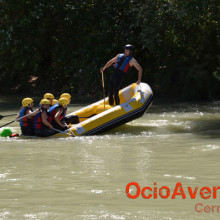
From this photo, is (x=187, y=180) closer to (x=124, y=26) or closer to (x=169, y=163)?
(x=169, y=163)

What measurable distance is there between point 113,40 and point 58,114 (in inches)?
369

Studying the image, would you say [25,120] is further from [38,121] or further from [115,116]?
[115,116]

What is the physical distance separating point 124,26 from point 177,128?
841cm

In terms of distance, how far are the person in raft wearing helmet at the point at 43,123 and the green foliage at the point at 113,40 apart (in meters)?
7.23

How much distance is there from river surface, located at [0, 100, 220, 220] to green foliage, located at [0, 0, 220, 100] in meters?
6.21

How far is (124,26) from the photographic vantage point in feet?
64.6

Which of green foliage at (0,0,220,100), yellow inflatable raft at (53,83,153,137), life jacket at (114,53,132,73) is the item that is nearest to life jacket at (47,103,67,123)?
yellow inflatable raft at (53,83,153,137)

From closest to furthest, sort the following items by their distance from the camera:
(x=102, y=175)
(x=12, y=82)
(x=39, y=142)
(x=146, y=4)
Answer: (x=102, y=175), (x=39, y=142), (x=146, y=4), (x=12, y=82)

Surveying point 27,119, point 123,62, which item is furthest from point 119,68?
point 27,119

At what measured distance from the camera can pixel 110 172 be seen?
7324mm

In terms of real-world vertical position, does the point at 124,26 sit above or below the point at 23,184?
above

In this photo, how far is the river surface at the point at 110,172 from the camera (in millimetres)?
5621

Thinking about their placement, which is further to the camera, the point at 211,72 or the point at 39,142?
the point at 211,72

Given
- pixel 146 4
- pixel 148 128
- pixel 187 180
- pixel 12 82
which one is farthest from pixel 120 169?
pixel 12 82
